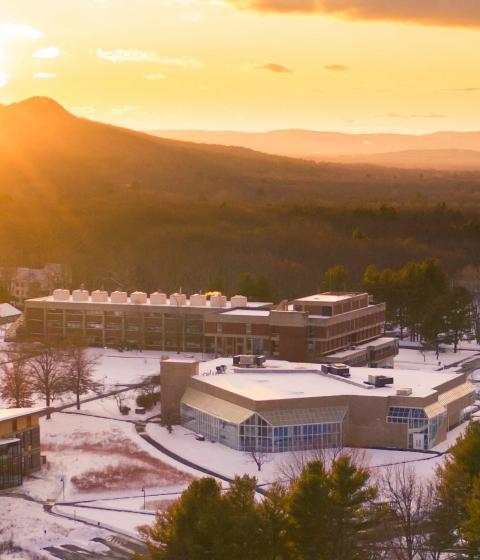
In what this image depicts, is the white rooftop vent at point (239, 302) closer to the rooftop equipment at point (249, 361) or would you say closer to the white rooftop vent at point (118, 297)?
the white rooftop vent at point (118, 297)

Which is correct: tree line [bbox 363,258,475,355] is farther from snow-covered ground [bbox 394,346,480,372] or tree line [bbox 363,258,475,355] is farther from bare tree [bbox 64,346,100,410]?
bare tree [bbox 64,346,100,410]

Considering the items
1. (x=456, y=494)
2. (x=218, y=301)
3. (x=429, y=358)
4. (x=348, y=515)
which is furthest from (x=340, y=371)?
(x=348, y=515)

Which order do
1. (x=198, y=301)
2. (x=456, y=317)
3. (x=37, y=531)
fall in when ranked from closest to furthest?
(x=37, y=531)
(x=456, y=317)
(x=198, y=301)

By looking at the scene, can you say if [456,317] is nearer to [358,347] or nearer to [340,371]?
[358,347]

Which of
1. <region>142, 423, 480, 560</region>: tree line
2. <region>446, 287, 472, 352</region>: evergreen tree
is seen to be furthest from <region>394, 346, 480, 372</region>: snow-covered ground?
<region>142, 423, 480, 560</region>: tree line

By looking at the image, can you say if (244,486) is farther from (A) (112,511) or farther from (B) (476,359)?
(B) (476,359)

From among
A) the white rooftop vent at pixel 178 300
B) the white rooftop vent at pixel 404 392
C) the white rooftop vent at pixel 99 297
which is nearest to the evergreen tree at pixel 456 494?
the white rooftop vent at pixel 404 392
